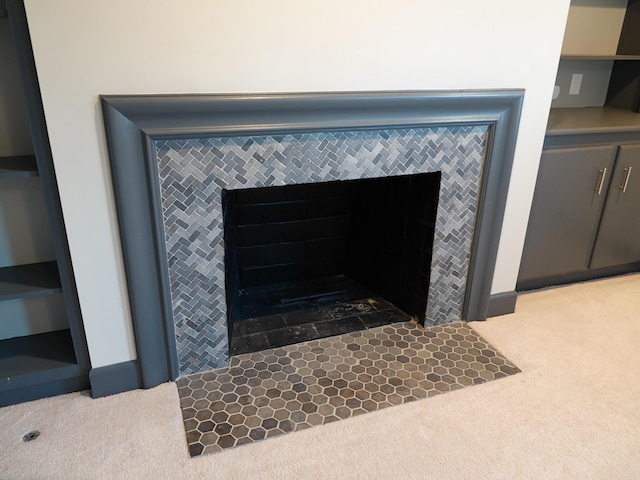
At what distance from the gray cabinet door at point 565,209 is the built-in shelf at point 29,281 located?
7.00 feet

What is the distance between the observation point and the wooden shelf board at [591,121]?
7.67 ft

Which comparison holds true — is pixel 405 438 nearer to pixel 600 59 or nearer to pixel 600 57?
pixel 600 57

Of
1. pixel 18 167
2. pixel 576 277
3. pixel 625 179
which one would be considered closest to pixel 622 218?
pixel 625 179

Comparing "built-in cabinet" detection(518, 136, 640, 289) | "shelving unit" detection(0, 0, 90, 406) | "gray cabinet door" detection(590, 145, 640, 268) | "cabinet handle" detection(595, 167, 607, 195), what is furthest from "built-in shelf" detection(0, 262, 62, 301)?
"gray cabinet door" detection(590, 145, 640, 268)

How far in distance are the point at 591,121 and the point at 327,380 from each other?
6.19 feet

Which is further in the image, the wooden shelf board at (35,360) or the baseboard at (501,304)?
the baseboard at (501,304)

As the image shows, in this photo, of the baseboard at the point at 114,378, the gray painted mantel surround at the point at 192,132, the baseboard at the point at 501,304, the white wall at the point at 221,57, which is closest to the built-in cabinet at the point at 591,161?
the baseboard at the point at 501,304

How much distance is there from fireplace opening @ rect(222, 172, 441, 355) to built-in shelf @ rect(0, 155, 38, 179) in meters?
0.79

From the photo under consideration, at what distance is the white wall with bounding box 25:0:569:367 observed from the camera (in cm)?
149

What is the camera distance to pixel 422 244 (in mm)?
2273

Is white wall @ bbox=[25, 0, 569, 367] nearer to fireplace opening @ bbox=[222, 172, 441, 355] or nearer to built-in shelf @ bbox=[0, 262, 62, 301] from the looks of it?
built-in shelf @ bbox=[0, 262, 62, 301]

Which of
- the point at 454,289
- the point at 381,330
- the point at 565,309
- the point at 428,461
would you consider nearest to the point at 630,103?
the point at 565,309

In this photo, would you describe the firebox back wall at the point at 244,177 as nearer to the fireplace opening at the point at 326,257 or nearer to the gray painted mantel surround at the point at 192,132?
the gray painted mantel surround at the point at 192,132

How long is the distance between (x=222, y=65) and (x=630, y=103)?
2550mm
